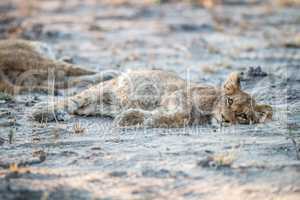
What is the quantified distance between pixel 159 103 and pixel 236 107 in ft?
2.69

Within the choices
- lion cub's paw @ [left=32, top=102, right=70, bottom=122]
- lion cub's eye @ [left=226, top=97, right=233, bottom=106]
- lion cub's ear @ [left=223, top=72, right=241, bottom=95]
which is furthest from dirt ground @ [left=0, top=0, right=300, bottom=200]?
lion cub's ear @ [left=223, top=72, right=241, bottom=95]

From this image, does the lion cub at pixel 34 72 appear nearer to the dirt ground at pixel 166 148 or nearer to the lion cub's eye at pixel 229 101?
the dirt ground at pixel 166 148

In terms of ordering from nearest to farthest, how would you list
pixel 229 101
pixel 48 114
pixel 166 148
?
pixel 166 148 → pixel 229 101 → pixel 48 114

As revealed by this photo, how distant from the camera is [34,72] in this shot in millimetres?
7945

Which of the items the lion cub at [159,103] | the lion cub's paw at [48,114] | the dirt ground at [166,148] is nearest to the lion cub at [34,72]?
the dirt ground at [166,148]

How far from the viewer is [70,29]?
1423 cm

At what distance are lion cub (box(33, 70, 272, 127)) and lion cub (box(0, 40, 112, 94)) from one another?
1.32 metres

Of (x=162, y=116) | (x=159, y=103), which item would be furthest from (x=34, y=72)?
(x=162, y=116)

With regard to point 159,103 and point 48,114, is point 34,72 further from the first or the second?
point 159,103

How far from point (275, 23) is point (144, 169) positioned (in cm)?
1115

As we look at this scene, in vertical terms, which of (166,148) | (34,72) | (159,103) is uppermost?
(34,72)

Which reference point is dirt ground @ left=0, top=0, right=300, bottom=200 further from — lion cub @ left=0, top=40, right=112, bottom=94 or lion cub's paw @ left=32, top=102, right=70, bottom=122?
lion cub @ left=0, top=40, right=112, bottom=94

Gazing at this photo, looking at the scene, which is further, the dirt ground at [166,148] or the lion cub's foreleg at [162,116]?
the lion cub's foreleg at [162,116]

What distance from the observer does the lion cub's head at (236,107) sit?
5969 mm
